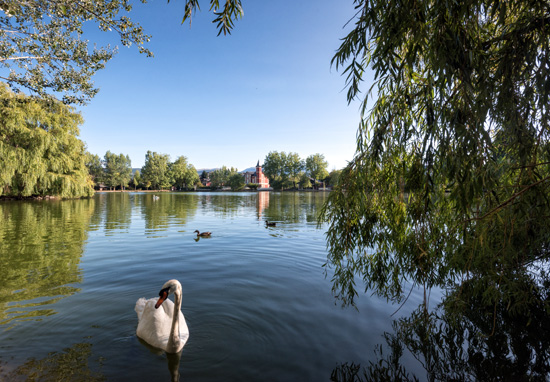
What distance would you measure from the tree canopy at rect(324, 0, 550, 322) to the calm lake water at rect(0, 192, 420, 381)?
164 centimetres

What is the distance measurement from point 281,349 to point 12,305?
6.31 meters

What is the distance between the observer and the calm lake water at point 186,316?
423cm

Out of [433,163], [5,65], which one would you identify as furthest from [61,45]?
[433,163]

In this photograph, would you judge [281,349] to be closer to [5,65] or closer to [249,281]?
[249,281]

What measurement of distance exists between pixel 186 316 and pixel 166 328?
1.04 m

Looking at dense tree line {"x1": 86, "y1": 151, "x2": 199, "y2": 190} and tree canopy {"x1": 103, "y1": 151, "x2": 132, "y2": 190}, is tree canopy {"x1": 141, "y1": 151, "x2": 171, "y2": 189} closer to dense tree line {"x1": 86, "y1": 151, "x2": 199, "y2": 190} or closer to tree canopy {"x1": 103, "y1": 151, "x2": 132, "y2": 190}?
dense tree line {"x1": 86, "y1": 151, "x2": 199, "y2": 190}

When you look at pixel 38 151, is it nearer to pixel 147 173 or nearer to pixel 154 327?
pixel 154 327

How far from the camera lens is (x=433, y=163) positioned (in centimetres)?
329

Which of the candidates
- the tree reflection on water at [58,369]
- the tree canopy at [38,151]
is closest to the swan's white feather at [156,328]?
the tree reflection on water at [58,369]

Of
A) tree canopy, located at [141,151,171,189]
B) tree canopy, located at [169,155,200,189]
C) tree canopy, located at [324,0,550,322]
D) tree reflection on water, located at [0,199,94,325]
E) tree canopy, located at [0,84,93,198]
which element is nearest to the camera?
tree canopy, located at [324,0,550,322]

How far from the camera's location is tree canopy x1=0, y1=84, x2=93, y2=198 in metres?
29.6

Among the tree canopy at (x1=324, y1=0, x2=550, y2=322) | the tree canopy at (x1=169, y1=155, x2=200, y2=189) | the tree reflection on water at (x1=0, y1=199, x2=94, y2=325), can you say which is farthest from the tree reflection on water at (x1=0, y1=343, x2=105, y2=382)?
the tree canopy at (x1=169, y1=155, x2=200, y2=189)

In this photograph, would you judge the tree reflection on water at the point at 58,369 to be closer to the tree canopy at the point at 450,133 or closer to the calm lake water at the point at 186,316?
the calm lake water at the point at 186,316

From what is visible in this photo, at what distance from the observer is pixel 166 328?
4883 mm
